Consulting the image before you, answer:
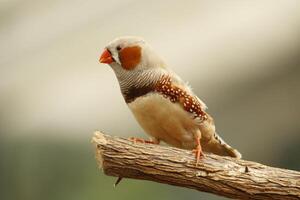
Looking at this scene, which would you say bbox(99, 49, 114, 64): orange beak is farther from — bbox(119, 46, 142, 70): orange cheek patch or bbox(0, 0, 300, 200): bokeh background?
bbox(0, 0, 300, 200): bokeh background

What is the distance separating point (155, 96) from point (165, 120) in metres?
0.06

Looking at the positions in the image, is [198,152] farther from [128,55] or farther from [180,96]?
[128,55]

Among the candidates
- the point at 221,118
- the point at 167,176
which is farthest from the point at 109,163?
the point at 221,118

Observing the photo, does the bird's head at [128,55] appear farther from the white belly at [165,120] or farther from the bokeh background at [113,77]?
the bokeh background at [113,77]

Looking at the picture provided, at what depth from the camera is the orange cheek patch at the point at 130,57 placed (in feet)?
6.74

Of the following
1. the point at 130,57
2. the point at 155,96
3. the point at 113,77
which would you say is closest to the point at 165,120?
the point at 155,96

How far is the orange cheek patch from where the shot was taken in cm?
205

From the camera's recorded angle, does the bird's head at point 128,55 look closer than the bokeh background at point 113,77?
Yes

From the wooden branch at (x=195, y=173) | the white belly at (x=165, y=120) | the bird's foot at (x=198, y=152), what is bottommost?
the wooden branch at (x=195, y=173)

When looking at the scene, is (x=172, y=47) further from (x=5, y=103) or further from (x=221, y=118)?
(x=5, y=103)

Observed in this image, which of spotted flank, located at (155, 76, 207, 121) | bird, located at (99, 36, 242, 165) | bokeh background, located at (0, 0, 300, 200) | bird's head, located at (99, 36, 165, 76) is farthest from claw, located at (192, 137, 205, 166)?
bokeh background, located at (0, 0, 300, 200)

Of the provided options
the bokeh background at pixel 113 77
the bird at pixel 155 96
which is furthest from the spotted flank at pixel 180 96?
the bokeh background at pixel 113 77

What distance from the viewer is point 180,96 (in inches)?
83.9

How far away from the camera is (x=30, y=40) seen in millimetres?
4582
